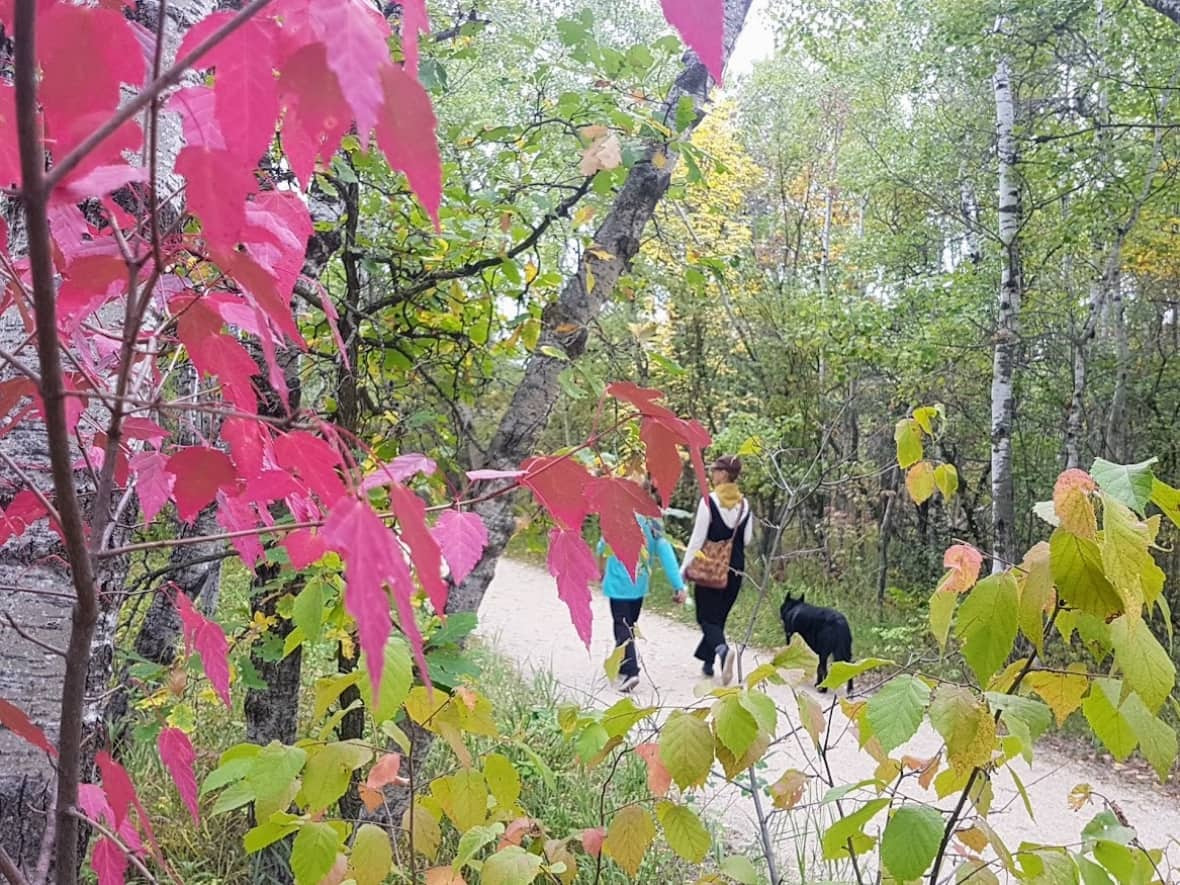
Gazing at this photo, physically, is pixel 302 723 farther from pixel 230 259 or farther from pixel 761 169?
pixel 761 169

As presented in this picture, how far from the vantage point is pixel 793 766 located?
4387mm

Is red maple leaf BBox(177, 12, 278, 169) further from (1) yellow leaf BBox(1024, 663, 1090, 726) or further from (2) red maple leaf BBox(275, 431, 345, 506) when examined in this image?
(1) yellow leaf BBox(1024, 663, 1090, 726)

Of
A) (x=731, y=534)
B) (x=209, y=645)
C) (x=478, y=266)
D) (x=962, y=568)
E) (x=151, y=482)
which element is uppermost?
(x=478, y=266)

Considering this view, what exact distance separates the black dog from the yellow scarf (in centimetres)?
108

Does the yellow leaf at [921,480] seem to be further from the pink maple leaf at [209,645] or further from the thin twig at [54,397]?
the thin twig at [54,397]

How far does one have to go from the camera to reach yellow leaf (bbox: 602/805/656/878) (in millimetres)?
1323

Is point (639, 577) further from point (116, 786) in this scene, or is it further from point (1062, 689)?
point (116, 786)

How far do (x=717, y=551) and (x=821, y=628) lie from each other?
102cm

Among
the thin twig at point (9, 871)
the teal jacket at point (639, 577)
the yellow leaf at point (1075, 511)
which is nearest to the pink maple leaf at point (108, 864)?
the thin twig at point (9, 871)

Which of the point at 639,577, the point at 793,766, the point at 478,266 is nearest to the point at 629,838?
the point at 478,266

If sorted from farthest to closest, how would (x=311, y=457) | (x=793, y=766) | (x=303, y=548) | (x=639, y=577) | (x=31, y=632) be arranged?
(x=639, y=577) < (x=793, y=766) < (x=31, y=632) < (x=303, y=548) < (x=311, y=457)

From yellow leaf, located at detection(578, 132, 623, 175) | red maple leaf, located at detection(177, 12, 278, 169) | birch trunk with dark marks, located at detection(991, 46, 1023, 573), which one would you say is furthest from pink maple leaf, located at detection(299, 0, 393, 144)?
birch trunk with dark marks, located at detection(991, 46, 1023, 573)

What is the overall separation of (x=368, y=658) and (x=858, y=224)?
581 inches

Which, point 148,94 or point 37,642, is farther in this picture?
point 37,642
